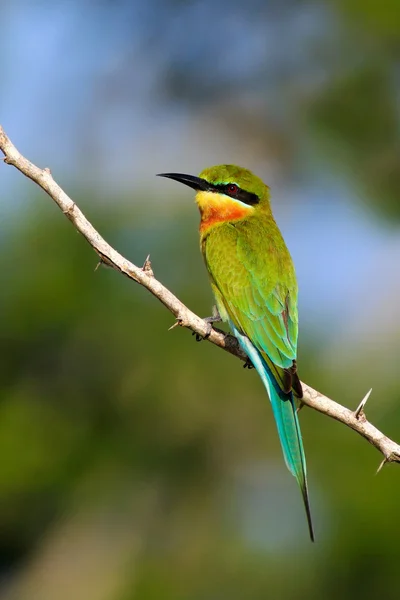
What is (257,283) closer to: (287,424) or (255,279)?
(255,279)

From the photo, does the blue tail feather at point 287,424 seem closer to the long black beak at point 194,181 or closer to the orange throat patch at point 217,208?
the orange throat patch at point 217,208

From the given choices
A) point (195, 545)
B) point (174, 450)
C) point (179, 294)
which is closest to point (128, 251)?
point (179, 294)

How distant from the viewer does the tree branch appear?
8.01ft

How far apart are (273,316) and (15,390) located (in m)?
3.61

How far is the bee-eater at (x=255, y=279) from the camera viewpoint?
2799mm

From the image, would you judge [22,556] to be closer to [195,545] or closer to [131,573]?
[131,573]

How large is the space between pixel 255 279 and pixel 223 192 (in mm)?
508

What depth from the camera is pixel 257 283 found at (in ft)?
10.8

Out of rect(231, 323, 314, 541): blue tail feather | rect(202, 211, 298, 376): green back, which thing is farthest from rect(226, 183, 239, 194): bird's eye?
rect(231, 323, 314, 541): blue tail feather

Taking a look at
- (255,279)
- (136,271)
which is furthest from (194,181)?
(136,271)

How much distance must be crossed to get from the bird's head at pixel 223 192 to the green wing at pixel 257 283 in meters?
0.09

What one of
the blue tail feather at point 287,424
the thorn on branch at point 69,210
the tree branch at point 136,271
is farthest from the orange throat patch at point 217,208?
the thorn on branch at point 69,210

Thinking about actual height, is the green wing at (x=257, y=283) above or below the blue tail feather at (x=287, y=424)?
above

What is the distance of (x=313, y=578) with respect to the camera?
5711mm
